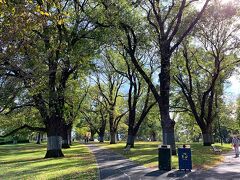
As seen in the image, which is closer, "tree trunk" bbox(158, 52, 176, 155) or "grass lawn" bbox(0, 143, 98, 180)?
"grass lawn" bbox(0, 143, 98, 180)

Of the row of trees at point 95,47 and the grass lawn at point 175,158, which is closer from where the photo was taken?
the row of trees at point 95,47

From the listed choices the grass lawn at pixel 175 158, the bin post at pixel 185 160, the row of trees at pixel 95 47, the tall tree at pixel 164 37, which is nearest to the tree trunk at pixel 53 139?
the row of trees at pixel 95 47

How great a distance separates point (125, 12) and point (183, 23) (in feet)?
21.0

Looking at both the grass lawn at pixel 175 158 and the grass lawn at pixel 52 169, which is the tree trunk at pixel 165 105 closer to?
the grass lawn at pixel 175 158

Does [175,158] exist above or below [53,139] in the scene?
below

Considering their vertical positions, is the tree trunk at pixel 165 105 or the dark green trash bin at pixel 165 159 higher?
the tree trunk at pixel 165 105

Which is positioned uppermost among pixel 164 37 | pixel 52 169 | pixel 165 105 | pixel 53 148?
pixel 164 37

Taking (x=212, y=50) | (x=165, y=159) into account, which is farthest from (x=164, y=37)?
(x=212, y=50)

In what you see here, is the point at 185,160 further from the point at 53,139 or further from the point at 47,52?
the point at 53,139

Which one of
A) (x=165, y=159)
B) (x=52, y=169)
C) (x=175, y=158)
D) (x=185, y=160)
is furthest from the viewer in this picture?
(x=175, y=158)

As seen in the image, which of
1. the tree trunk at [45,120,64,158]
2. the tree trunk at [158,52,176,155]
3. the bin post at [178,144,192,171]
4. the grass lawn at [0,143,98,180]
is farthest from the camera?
the tree trunk at [45,120,64,158]

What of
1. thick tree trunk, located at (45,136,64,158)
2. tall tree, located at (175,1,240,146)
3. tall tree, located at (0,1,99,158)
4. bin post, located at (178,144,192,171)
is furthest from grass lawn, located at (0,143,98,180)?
tall tree, located at (175,1,240,146)

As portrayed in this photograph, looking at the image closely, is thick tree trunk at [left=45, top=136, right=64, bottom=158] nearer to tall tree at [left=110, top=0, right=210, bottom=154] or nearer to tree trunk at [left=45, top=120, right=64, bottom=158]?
tree trunk at [left=45, top=120, right=64, bottom=158]

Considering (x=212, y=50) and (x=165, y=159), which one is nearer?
(x=165, y=159)
